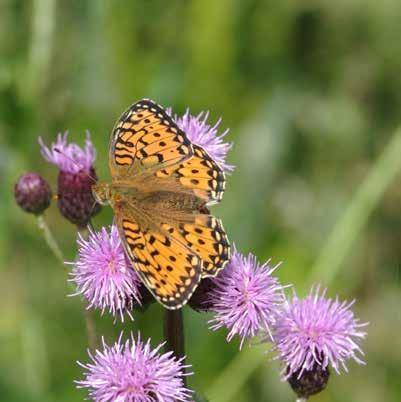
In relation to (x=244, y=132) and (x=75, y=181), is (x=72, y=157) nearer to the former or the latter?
(x=75, y=181)

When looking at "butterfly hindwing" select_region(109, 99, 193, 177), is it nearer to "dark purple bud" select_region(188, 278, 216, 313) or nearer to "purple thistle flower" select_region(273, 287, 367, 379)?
"dark purple bud" select_region(188, 278, 216, 313)

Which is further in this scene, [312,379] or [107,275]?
[312,379]

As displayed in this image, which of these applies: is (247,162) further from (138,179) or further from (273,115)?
(138,179)

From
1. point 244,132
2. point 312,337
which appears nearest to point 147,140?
point 312,337

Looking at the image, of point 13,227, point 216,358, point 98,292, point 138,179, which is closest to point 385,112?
point 216,358

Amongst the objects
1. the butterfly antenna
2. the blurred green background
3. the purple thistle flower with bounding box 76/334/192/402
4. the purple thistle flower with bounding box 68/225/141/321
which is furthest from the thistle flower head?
the blurred green background

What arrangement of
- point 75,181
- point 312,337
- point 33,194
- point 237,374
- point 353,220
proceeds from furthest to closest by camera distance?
point 353,220 < point 237,374 < point 33,194 < point 75,181 < point 312,337
